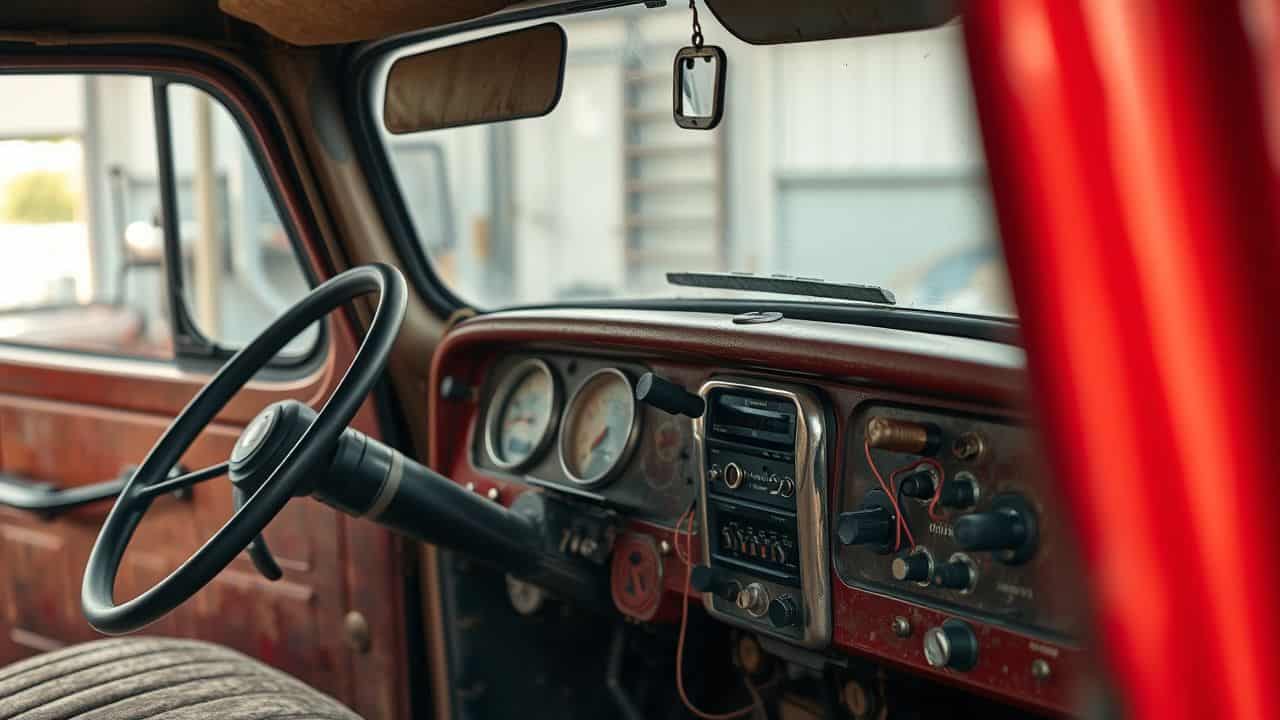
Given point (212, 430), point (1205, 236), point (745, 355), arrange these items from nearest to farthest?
1. point (1205, 236)
2. point (745, 355)
3. point (212, 430)

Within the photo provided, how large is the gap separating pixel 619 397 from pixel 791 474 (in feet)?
1.42

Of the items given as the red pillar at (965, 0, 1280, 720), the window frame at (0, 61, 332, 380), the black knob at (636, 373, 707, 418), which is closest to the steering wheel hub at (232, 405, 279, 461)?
the black knob at (636, 373, 707, 418)

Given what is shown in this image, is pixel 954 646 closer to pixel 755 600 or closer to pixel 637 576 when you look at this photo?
pixel 755 600

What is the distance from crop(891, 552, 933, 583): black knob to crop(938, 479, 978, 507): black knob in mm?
78

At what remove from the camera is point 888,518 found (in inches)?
63.6

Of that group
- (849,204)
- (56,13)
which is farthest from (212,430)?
(849,204)

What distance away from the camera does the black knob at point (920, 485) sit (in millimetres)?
1574

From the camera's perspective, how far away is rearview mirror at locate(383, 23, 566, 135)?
84.5 inches

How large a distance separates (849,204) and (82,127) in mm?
3801

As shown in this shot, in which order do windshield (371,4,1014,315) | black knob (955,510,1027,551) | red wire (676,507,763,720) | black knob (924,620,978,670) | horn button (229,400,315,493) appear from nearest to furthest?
black knob (955,510,1027,551), black knob (924,620,978,670), horn button (229,400,315,493), red wire (676,507,763,720), windshield (371,4,1014,315)

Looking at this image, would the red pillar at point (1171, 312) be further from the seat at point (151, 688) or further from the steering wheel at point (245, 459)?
the seat at point (151, 688)

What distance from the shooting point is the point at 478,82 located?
222 cm

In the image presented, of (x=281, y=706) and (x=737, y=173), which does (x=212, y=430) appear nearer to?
(x=281, y=706)

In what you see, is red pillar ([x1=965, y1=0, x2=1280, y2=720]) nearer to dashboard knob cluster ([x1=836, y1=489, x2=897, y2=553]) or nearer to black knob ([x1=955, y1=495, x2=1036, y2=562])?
black knob ([x1=955, y1=495, x2=1036, y2=562])
